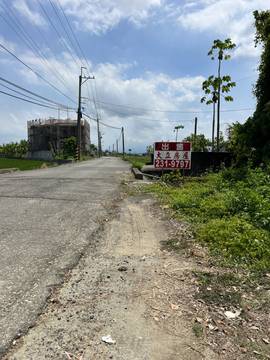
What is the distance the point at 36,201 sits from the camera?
9898 millimetres

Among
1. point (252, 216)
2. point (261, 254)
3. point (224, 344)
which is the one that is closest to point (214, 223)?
point (252, 216)

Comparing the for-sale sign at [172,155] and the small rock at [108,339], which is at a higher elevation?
the for-sale sign at [172,155]

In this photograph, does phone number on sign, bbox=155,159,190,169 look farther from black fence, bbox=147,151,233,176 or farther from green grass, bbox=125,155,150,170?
green grass, bbox=125,155,150,170

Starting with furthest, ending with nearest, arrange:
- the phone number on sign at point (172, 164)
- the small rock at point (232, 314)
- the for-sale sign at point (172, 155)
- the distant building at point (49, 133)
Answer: the distant building at point (49, 133) → the phone number on sign at point (172, 164) → the for-sale sign at point (172, 155) → the small rock at point (232, 314)

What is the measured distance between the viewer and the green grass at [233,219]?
5.28 m

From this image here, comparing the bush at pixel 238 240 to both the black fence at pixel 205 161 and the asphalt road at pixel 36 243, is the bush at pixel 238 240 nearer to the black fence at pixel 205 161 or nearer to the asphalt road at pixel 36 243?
the asphalt road at pixel 36 243

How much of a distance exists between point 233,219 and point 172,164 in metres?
6.80

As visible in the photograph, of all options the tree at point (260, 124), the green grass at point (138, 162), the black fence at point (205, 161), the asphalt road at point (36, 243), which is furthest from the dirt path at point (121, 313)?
the green grass at point (138, 162)

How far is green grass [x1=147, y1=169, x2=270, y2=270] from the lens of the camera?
5281 mm

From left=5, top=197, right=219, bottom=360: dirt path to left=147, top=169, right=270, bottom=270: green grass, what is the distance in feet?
2.49

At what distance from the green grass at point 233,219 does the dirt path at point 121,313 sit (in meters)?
0.76

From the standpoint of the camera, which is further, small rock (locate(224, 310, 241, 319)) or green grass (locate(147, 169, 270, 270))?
green grass (locate(147, 169, 270, 270))

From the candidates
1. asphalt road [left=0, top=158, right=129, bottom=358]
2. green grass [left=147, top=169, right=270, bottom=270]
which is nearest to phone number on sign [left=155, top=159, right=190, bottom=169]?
Answer: asphalt road [left=0, top=158, right=129, bottom=358]

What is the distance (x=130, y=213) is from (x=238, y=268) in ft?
14.4
